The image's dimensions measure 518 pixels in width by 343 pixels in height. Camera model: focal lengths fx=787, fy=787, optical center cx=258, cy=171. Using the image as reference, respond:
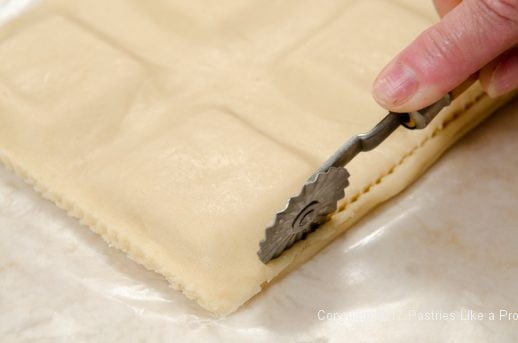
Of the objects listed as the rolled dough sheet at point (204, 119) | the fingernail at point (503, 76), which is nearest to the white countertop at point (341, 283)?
the rolled dough sheet at point (204, 119)

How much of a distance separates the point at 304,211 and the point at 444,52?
30 centimetres

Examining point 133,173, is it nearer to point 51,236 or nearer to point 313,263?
point 51,236

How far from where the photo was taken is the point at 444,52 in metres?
1.08

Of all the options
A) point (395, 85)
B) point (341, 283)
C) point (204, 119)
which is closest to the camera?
point (395, 85)

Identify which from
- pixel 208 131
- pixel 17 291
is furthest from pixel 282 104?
pixel 17 291

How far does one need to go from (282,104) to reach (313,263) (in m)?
0.29

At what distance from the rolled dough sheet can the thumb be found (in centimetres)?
20

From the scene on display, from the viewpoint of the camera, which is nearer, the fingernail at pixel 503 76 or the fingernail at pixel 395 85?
the fingernail at pixel 395 85

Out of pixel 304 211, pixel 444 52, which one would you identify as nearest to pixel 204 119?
pixel 304 211

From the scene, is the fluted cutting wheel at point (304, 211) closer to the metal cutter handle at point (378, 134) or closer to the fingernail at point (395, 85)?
the metal cutter handle at point (378, 134)

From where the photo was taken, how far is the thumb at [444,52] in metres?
1.08

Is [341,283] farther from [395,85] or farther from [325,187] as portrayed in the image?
[395,85]

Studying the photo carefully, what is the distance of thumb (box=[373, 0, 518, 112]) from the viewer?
3.54 ft

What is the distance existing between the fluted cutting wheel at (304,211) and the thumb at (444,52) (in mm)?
134
